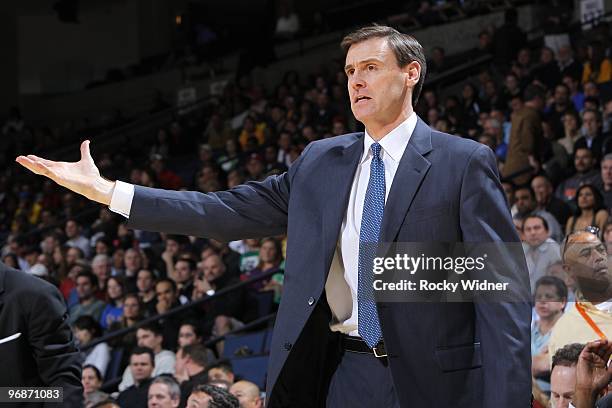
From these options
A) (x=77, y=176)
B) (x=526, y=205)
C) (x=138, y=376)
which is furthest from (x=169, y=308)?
(x=77, y=176)

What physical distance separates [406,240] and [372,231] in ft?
0.29

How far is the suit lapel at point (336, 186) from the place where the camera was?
257 centimetres

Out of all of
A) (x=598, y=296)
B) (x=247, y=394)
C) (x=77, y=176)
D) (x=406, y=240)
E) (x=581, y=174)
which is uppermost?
(x=581, y=174)

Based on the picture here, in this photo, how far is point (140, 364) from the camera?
7.00 metres

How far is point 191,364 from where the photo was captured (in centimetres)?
667

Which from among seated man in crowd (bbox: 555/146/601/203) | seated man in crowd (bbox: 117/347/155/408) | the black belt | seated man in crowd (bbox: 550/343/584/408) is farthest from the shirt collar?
seated man in crowd (bbox: 555/146/601/203)

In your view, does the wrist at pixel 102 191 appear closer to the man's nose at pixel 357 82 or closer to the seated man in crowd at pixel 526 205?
the man's nose at pixel 357 82

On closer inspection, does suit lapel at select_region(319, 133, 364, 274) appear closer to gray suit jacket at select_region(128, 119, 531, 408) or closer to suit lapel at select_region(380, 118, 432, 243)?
gray suit jacket at select_region(128, 119, 531, 408)

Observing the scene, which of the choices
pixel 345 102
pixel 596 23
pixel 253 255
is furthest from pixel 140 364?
pixel 596 23

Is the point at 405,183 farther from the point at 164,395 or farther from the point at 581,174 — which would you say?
the point at 581,174

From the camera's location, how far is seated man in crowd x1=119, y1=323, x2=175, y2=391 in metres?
7.13

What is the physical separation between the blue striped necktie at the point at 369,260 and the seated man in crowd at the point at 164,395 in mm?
3526

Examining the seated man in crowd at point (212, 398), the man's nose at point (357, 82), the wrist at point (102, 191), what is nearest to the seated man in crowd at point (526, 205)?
the seated man in crowd at point (212, 398)

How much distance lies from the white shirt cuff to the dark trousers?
670 mm
